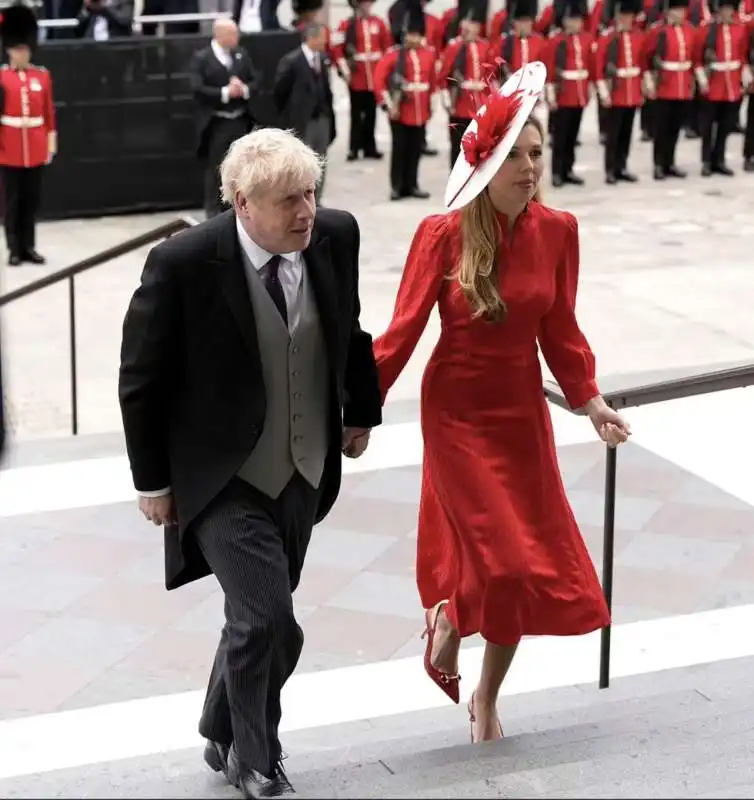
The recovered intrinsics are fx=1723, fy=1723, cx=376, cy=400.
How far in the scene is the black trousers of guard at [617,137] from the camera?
52.3 ft

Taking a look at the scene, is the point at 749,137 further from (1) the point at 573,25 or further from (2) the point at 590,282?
(2) the point at 590,282

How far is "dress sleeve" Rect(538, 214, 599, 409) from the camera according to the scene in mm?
4234

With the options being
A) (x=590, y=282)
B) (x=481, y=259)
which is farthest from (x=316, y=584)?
(x=590, y=282)

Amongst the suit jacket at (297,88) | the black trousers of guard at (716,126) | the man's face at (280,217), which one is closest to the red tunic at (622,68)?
the black trousers of guard at (716,126)

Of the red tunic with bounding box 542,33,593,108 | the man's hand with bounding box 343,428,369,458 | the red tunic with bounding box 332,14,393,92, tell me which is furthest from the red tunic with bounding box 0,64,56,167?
the man's hand with bounding box 343,428,369,458

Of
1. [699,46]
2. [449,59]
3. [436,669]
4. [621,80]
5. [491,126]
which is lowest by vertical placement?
[436,669]

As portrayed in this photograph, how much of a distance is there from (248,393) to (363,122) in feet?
47.0

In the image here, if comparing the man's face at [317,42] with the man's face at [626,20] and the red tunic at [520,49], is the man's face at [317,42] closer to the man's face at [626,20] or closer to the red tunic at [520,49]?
the red tunic at [520,49]

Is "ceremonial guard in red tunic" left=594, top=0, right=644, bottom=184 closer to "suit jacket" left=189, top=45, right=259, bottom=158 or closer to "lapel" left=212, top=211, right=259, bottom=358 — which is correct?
"suit jacket" left=189, top=45, right=259, bottom=158

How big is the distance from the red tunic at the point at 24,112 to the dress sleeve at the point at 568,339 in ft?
28.1

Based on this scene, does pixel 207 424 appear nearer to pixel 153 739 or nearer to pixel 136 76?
pixel 153 739

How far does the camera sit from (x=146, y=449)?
3631 mm

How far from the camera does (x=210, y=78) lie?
42.4 feet

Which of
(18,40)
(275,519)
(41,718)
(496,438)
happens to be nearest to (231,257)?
(275,519)
